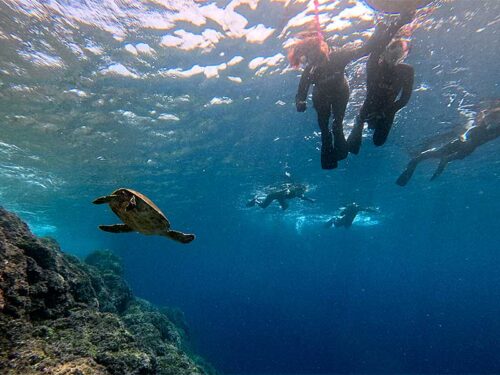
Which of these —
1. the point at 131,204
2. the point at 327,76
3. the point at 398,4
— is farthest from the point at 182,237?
the point at 398,4

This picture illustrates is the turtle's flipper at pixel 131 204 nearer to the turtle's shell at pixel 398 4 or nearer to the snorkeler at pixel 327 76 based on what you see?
the snorkeler at pixel 327 76

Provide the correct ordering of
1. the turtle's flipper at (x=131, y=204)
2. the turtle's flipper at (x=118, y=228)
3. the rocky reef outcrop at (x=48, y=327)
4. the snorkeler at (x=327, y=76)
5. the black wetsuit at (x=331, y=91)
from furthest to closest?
the black wetsuit at (x=331, y=91)
the snorkeler at (x=327, y=76)
the turtle's flipper at (x=118, y=228)
the turtle's flipper at (x=131, y=204)
the rocky reef outcrop at (x=48, y=327)

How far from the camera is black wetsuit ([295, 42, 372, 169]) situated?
269 inches

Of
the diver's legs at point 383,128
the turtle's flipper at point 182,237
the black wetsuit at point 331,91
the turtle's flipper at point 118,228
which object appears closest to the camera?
the turtle's flipper at point 182,237

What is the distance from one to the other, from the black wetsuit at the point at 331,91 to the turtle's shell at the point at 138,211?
4825 mm

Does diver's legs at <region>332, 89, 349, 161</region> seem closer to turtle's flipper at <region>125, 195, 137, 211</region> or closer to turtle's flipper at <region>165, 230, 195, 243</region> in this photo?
turtle's flipper at <region>165, 230, 195, 243</region>

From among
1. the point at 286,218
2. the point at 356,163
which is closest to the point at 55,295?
the point at 356,163

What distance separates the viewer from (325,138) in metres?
7.53

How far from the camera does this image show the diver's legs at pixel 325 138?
7.36 m

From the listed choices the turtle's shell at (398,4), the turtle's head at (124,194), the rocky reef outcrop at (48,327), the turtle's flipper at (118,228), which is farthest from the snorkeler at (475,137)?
the rocky reef outcrop at (48,327)

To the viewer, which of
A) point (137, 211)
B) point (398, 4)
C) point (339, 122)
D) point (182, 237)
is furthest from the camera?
point (339, 122)

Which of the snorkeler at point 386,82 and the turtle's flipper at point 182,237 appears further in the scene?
the snorkeler at point 386,82

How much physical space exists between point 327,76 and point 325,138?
1563 mm

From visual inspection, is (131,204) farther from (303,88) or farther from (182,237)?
(303,88)
